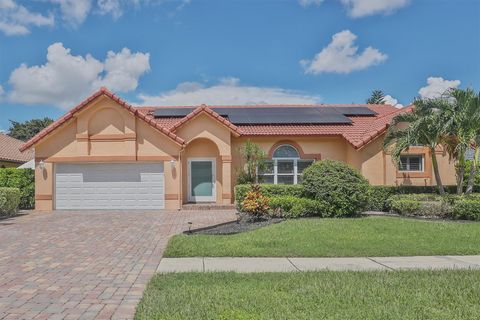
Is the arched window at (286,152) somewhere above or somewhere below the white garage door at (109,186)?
above

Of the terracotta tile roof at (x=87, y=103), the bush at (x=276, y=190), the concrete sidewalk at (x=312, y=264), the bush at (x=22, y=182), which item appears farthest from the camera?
the bush at (x=22, y=182)

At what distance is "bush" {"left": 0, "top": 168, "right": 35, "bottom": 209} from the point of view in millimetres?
20123

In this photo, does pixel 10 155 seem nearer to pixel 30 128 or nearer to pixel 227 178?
pixel 227 178

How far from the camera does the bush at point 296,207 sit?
1495 centimetres

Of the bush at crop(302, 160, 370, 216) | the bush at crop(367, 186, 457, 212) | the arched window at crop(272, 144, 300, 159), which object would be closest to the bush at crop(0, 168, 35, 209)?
the arched window at crop(272, 144, 300, 159)

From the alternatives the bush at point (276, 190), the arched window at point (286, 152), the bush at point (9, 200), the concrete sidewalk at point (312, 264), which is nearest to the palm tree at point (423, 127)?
the bush at point (276, 190)

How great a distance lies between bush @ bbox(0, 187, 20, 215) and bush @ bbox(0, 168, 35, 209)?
1615 mm

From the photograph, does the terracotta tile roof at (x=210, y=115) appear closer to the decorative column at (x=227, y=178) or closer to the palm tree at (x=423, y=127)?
the decorative column at (x=227, y=178)

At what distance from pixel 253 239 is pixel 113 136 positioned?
38.8 ft

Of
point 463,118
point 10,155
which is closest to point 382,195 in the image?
point 463,118

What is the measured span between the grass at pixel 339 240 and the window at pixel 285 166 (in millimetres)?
8734

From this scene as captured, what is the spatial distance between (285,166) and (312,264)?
45.7ft

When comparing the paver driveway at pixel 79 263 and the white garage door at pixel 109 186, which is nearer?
the paver driveway at pixel 79 263

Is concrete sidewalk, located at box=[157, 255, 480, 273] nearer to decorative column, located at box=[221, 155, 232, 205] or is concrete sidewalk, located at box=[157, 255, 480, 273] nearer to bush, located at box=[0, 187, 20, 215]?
bush, located at box=[0, 187, 20, 215]
